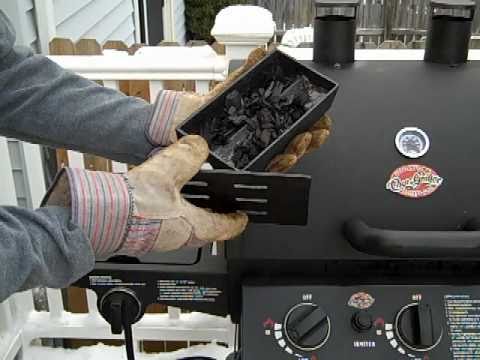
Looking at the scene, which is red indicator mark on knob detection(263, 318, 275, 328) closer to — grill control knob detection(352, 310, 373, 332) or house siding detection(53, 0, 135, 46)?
grill control knob detection(352, 310, 373, 332)

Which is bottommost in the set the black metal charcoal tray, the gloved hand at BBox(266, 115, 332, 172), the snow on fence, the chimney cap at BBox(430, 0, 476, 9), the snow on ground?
the snow on ground

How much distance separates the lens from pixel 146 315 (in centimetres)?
171

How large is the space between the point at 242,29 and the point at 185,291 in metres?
0.79

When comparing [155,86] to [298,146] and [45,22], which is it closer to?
[298,146]

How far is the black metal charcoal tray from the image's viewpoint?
0.87m

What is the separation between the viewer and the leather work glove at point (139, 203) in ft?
2.65

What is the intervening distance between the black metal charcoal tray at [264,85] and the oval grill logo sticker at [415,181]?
160mm

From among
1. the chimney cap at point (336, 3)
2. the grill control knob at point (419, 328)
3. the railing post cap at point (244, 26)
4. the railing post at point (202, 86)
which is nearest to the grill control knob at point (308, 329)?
the grill control knob at point (419, 328)

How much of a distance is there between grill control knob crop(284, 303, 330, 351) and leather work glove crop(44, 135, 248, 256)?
0.19 m

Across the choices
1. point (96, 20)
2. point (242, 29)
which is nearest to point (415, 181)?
point (242, 29)

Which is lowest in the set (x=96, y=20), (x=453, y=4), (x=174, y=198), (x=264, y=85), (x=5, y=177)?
(x=5, y=177)

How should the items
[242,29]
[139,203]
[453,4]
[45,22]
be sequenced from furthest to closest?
[45,22] < [242,29] < [453,4] < [139,203]

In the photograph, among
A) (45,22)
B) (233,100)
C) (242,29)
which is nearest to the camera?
(233,100)

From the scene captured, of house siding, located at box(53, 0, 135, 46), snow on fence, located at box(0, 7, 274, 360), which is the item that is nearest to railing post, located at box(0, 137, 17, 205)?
snow on fence, located at box(0, 7, 274, 360)
